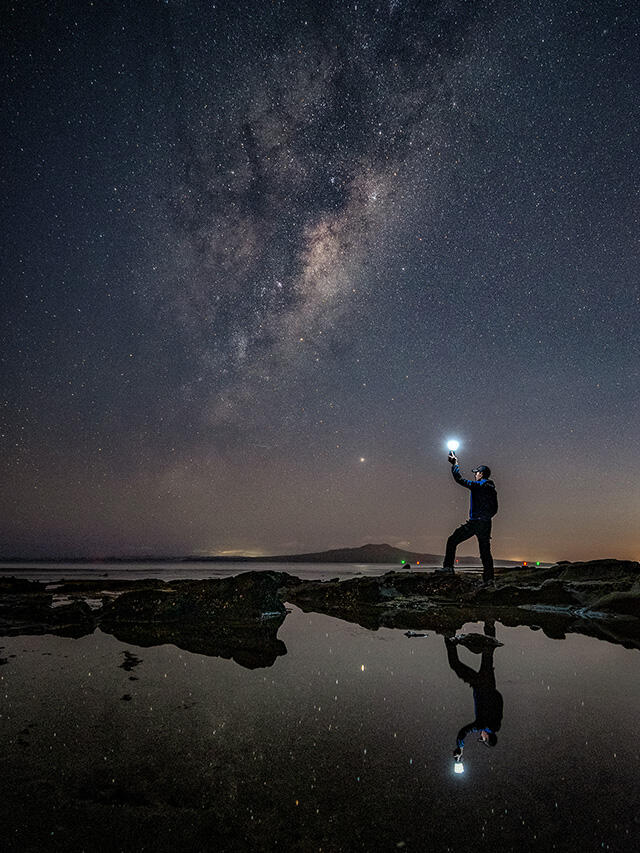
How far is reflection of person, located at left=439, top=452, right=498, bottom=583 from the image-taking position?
1027 cm

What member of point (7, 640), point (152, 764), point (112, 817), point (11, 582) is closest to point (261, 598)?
point (7, 640)

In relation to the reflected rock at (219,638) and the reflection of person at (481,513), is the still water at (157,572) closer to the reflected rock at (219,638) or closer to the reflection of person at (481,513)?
the reflection of person at (481,513)

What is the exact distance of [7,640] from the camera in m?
5.10

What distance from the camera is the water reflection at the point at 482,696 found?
2457 mm

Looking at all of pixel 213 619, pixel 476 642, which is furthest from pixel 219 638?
pixel 476 642

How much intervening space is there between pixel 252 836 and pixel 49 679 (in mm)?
2953

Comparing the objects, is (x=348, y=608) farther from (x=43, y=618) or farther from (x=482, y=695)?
(x=482, y=695)

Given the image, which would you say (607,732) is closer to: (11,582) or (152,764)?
(152,764)

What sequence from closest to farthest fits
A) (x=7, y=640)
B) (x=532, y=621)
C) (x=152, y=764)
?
(x=152, y=764) → (x=7, y=640) → (x=532, y=621)

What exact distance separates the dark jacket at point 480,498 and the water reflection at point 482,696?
5590mm

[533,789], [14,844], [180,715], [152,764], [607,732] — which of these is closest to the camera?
[14,844]

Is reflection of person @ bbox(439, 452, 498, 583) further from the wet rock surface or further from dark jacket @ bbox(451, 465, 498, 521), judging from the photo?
the wet rock surface

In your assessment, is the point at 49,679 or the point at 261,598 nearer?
the point at 49,679

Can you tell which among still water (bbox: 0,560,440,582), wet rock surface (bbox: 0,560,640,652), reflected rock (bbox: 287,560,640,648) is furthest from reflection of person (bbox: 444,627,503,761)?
still water (bbox: 0,560,440,582)
